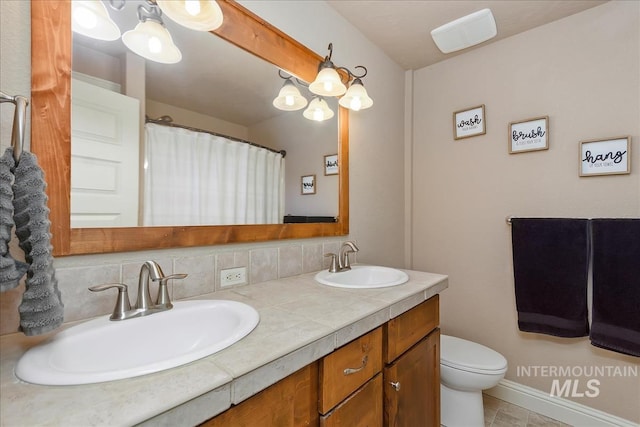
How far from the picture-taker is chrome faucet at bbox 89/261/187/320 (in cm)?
77

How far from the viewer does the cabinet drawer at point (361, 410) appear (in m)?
0.77

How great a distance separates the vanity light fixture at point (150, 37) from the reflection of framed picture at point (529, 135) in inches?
79.6

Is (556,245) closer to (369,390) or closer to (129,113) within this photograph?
(369,390)

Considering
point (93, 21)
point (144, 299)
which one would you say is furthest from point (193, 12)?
point (144, 299)

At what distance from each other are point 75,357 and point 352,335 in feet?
2.21

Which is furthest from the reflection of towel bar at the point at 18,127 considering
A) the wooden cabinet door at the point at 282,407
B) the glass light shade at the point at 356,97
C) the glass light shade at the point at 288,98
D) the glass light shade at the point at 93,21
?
the glass light shade at the point at 356,97

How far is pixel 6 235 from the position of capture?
52 centimetres

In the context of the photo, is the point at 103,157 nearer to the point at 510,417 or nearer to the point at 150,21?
the point at 150,21

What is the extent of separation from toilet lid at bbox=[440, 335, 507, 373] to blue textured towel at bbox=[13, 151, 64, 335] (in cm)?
173

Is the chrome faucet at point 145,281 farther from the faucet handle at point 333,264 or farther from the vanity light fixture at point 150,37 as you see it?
the faucet handle at point 333,264

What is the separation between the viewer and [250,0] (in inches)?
47.6

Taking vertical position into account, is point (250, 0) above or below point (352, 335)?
above

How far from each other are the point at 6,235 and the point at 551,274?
229 centimetres

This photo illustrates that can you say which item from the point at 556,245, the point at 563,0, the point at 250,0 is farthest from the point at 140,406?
the point at 563,0
